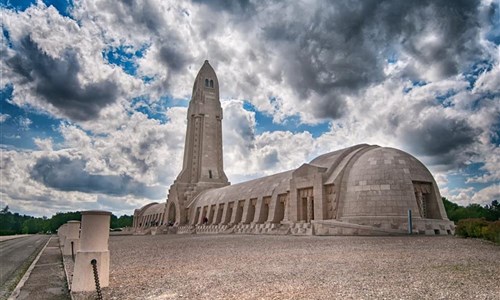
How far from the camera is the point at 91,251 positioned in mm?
6684

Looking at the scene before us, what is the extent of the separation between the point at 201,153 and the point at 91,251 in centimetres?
4607

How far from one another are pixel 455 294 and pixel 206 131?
161ft

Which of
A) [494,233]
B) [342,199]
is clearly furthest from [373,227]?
[494,233]

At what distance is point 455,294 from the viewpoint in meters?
5.20

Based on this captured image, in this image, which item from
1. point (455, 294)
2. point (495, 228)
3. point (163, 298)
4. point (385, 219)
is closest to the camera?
point (455, 294)

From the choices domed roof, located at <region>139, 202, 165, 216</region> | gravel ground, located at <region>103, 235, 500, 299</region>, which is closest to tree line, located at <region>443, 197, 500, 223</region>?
gravel ground, located at <region>103, 235, 500, 299</region>

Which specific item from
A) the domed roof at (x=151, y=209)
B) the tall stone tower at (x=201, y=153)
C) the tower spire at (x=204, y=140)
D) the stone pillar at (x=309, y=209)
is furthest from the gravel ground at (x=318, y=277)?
the domed roof at (x=151, y=209)

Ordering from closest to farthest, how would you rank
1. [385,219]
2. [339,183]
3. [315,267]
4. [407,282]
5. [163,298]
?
[163,298] < [407,282] < [315,267] < [385,219] < [339,183]

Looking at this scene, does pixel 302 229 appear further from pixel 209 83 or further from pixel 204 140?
pixel 209 83

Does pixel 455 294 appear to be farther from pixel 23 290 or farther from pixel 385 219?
pixel 385 219

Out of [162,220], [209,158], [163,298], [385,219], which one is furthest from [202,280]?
[162,220]

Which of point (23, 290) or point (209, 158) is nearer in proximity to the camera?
point (23, 290)

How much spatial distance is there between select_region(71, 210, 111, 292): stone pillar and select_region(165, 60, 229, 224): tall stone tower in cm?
4399

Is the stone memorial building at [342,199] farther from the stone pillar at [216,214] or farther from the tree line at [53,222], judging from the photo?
the tree line at [53,222]
